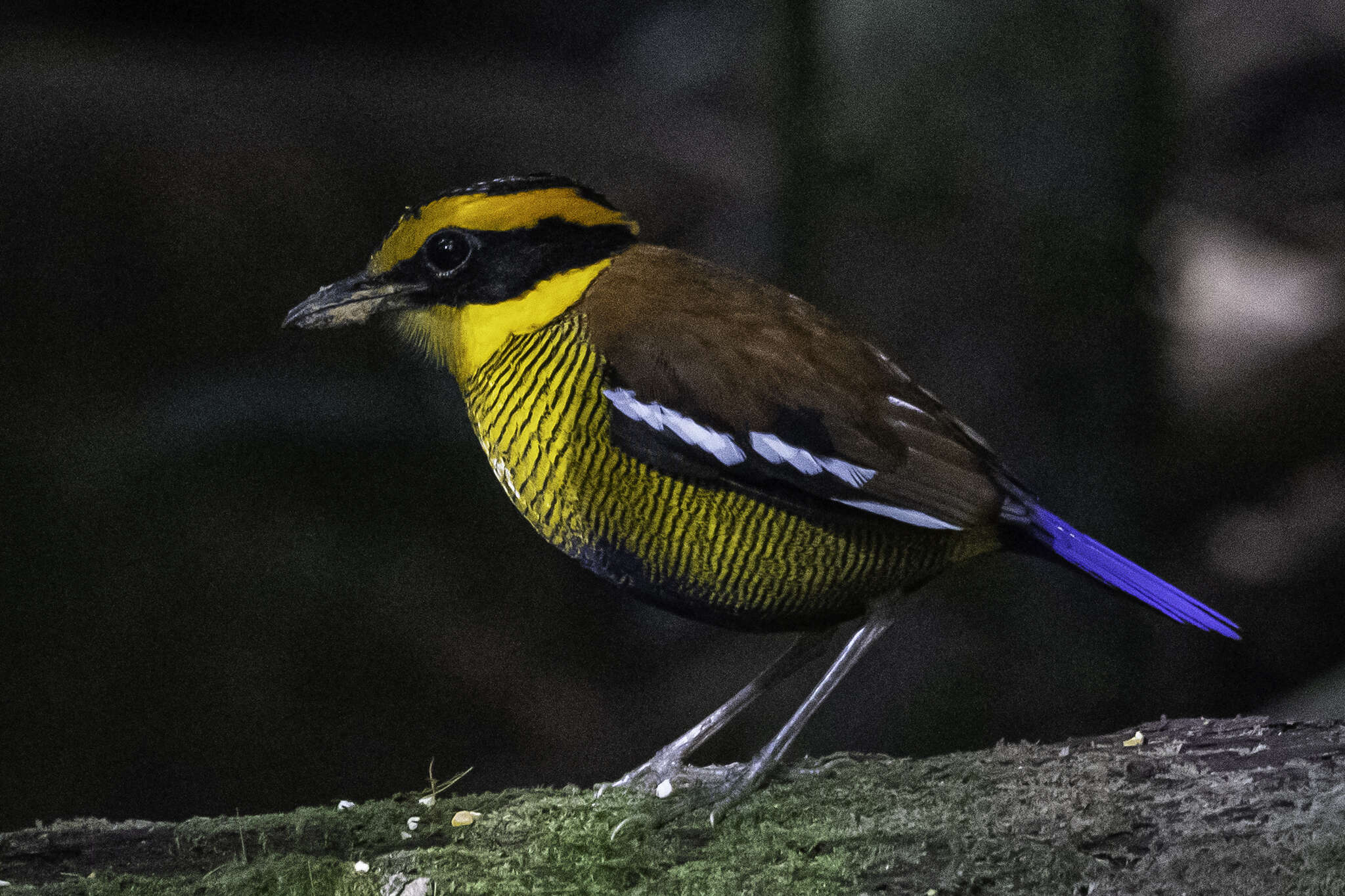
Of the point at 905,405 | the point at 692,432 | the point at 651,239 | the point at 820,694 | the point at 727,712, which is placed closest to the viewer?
the point at 692,432

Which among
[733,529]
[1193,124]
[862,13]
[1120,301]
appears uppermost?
[862,13]

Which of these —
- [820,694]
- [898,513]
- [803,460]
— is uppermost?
[803,460]

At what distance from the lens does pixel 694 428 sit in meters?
1.47

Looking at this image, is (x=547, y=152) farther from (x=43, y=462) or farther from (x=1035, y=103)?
(x=43, y=462)

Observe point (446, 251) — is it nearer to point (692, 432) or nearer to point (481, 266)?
point (481, 266)

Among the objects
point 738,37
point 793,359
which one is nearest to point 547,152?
point 738,37

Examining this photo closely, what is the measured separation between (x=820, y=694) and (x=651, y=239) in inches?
33.6

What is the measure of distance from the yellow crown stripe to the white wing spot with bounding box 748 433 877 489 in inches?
17.5

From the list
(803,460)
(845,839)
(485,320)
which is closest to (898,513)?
(803,460)

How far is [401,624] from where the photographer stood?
204cm

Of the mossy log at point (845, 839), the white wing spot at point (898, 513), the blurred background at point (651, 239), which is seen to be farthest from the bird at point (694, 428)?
the blurred background at point (651, 239)

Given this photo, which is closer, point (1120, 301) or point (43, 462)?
point (43, 462)

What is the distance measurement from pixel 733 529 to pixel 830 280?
711 millimetres

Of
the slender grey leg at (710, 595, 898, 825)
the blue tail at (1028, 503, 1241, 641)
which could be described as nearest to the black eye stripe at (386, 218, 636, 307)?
the slender grey leg at (710, 595, 898, 825)
